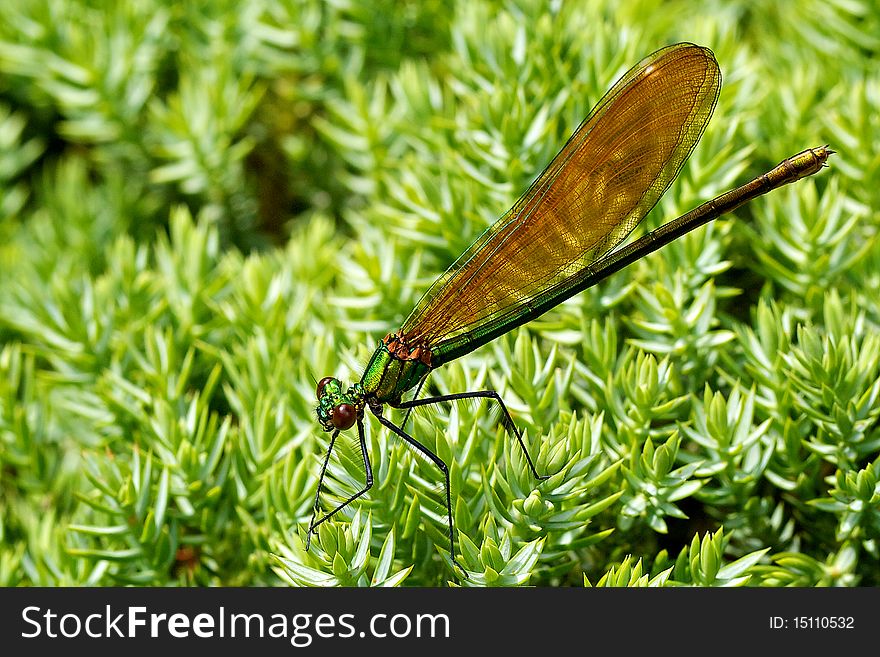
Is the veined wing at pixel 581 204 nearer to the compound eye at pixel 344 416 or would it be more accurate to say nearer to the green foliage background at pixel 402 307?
the green foliage background at pixel 402 307

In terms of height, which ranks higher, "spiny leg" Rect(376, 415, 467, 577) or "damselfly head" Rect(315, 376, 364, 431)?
"damselfly head" Rect(315, 376, 364, 431)

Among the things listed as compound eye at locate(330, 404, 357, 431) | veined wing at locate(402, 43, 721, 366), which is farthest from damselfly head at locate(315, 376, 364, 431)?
veined wing at locate(402, 43, 721, 366)

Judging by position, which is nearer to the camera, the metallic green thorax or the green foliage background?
the green foliage background

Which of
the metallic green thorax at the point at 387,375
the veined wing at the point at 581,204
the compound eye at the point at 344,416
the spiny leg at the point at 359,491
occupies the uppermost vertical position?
Answer: the veined wing at the point at 581,204

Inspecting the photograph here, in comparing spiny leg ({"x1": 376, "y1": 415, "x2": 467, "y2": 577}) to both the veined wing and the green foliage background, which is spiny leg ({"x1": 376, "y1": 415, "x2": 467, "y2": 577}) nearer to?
the green foliage background

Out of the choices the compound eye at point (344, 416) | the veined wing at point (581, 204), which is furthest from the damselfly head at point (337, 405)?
the veined wing at point (581, 204)
